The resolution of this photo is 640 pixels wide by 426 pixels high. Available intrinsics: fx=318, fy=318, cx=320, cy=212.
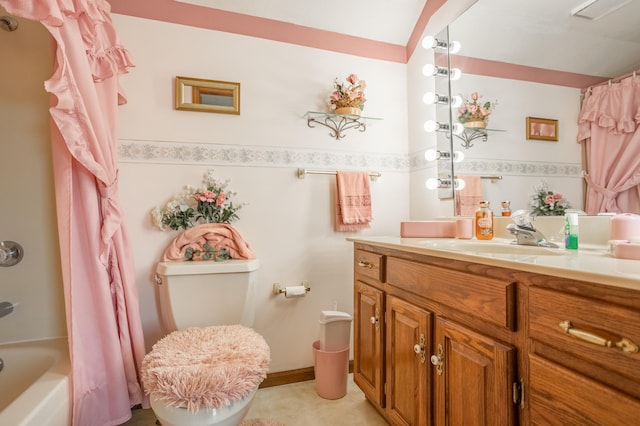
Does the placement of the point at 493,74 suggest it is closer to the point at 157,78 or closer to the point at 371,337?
the point at 371,337

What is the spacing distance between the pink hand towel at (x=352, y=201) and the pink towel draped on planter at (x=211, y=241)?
22.4 inches

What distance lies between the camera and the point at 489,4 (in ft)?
5.07

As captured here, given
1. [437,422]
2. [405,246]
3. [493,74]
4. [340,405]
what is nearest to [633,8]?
[493,74]

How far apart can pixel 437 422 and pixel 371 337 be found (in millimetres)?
465

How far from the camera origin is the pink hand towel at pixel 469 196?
165 cm

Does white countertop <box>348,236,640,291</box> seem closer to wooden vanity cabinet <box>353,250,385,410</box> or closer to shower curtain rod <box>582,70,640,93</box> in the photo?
wooden vanity cabinet <box>353,250,385,410</box>

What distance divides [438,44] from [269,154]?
115cm

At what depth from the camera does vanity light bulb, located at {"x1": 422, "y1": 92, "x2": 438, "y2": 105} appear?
183 cm

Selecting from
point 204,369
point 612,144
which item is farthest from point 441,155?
point 204,369

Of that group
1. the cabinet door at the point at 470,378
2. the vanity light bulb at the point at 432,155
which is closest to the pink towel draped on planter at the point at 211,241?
the cabinet door at the point at 470,378

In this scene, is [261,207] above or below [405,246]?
above

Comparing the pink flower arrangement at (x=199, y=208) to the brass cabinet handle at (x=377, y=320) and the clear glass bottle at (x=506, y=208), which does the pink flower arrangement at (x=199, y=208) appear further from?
the clear glass bottle at (x=506, y=208)

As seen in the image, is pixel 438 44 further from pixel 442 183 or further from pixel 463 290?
pixel 463 290

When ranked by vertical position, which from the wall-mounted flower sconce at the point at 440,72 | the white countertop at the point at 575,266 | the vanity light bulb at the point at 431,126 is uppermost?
the wall-mounted flower sconce at the point at 440,72
